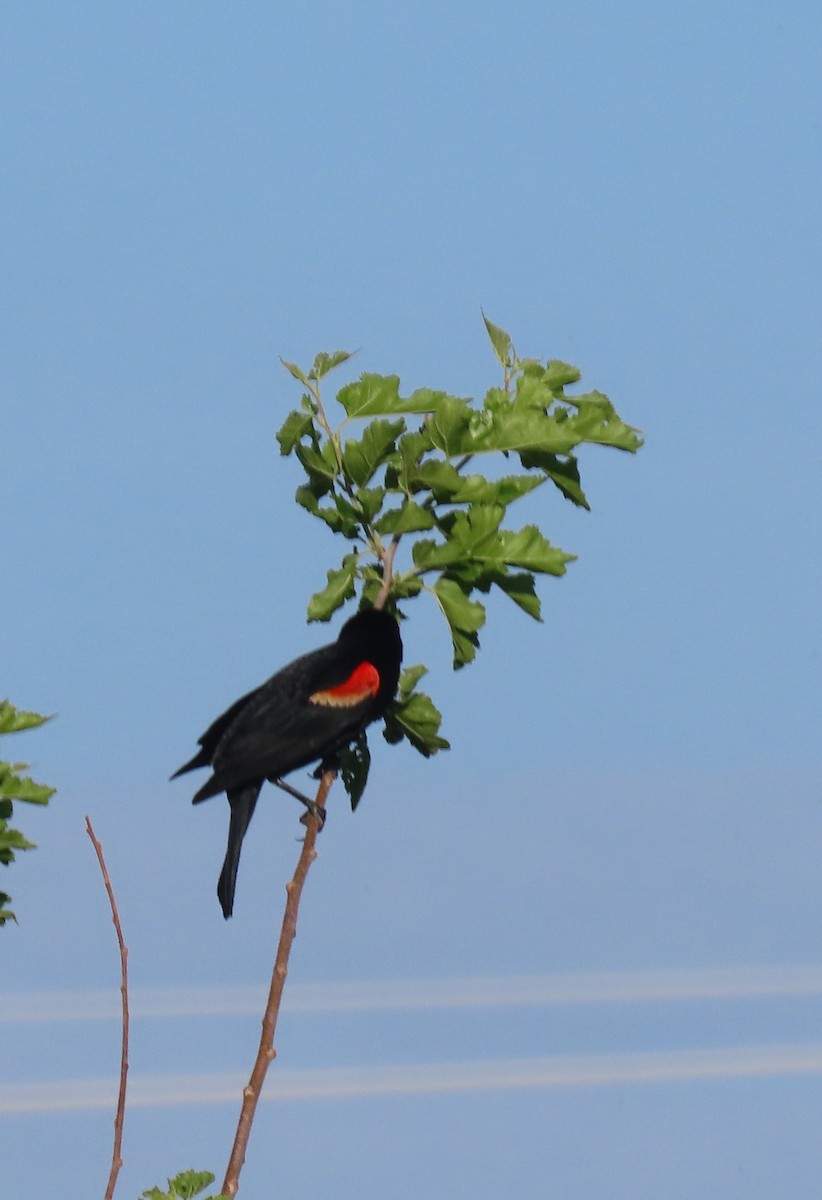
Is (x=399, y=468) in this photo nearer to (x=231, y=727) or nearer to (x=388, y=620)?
(x=388, y=620)

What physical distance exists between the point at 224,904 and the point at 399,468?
2.23 metres

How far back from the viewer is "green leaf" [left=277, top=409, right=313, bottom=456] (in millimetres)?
5207

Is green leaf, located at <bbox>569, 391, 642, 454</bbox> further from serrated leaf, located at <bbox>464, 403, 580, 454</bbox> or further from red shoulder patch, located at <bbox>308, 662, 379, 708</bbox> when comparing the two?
red shoulder patch, located at <bbox>308, 662, 379, 708</bbox>

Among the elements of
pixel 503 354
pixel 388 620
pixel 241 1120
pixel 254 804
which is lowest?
pixel 241 1120

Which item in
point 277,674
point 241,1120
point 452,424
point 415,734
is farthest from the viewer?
point 277,674

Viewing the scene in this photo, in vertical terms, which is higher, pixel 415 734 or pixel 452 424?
pixel 452 424

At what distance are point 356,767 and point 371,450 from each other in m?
1.50

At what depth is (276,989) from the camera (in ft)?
15.0

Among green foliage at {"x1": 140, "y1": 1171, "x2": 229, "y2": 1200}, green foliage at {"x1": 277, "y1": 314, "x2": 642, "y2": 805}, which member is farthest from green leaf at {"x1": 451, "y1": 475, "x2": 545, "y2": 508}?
green foliage at {"x1": 140, "y1": 1171, "x2": 229, "y2": 1200}

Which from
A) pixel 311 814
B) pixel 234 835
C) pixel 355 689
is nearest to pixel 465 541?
pixel 355 689

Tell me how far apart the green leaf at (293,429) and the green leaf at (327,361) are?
165 millimetres

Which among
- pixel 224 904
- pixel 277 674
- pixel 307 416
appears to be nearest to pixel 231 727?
pixel 277 674

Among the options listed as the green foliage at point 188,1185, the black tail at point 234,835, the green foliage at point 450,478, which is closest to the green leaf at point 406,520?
the green foliage at point 450,478

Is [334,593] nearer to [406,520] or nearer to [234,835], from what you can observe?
[406,520]
